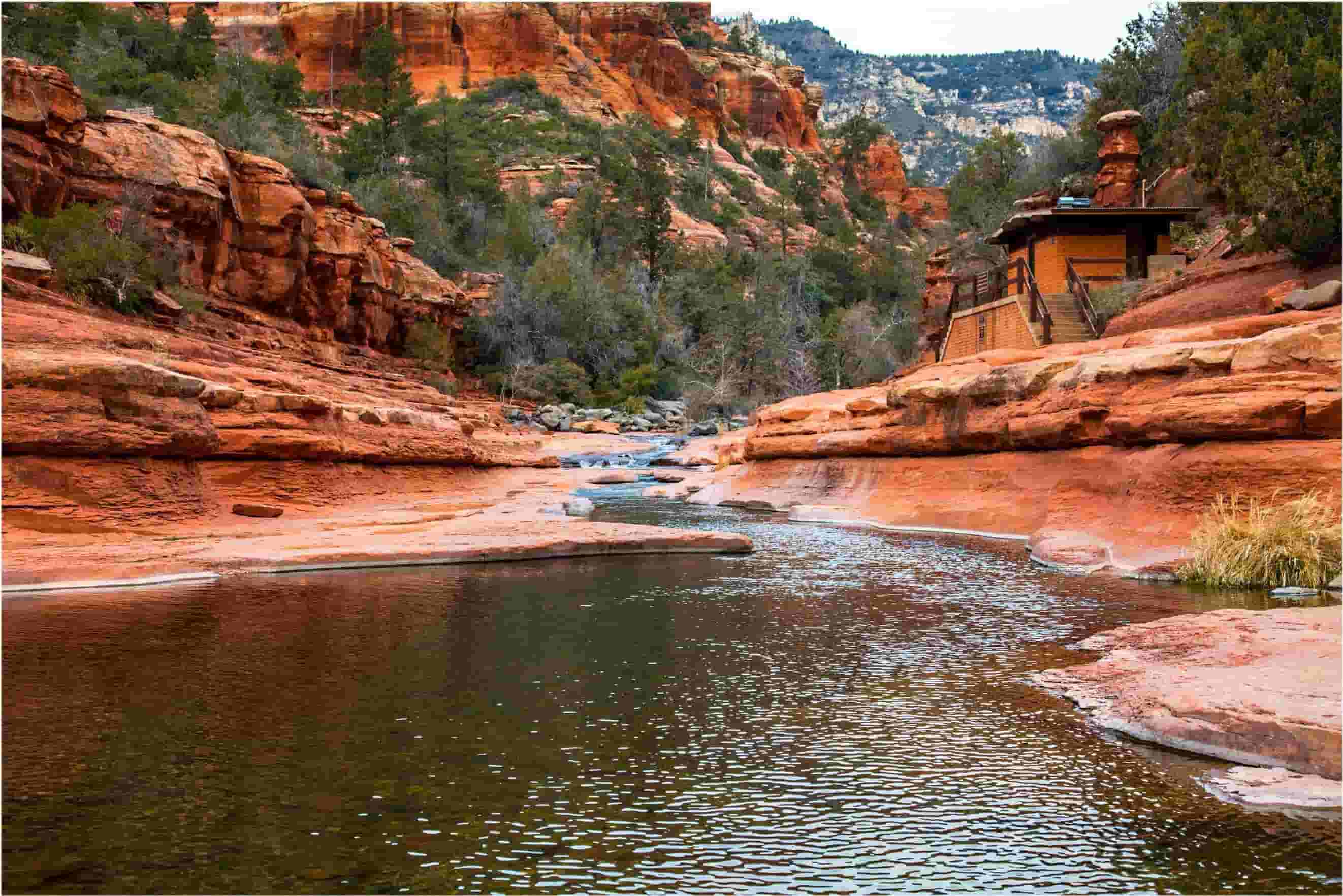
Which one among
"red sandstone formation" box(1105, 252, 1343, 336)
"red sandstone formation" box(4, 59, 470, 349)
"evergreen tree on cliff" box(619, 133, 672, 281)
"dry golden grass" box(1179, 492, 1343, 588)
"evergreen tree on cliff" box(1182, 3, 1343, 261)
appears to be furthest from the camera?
"evergreen tree on cliff" box(619, 133, 672, 281)

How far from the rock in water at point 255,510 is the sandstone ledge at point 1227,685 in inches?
466

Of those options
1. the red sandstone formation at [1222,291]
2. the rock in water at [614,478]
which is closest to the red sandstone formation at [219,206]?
Answer: the rock in water at [614,478]

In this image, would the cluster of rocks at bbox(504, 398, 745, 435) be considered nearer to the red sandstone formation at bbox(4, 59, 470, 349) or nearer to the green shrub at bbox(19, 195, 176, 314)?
the red sandstone formation at bbox(4, 59, 470, 349)

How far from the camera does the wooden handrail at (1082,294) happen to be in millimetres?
27359

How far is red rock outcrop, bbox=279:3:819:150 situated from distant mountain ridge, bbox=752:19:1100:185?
72016mm

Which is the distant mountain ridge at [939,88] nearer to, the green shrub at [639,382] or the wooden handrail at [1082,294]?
the green shrub at [639,382]

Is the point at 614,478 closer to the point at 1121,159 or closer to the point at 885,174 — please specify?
the point at 1121,159

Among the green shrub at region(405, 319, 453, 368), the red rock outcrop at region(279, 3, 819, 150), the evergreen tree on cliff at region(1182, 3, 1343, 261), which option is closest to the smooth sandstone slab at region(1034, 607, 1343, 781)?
the evergreen tree on cliff at region(1182, 3, 1343, 261)

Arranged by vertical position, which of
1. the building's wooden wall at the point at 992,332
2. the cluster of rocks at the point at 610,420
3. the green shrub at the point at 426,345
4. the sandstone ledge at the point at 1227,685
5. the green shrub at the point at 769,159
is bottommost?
the sandstone ledge at the point at 1227,685

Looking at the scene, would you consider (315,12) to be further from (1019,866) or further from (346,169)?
(1019,866)

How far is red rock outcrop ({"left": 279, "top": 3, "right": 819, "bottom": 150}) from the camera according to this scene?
87062 mm

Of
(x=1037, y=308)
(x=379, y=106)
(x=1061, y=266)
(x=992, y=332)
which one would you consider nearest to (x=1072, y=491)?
(x=1037, y=308)

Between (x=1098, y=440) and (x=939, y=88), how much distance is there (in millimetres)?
192295

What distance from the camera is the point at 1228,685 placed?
269 inches
